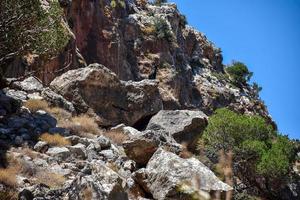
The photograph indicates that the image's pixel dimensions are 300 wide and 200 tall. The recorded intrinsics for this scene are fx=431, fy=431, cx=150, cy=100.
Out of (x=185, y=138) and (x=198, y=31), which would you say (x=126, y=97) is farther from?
(x=198, y=31)

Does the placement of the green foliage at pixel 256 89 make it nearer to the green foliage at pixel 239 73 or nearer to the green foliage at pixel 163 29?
the green foliage at pixel 239 73

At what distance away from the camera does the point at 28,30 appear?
18.5m

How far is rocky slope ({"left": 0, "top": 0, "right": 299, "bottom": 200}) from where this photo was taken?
39.0 ft

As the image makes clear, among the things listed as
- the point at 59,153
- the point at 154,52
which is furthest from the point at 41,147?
the point at 154,52

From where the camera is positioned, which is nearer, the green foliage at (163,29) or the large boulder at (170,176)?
the large boulder at (170,176)

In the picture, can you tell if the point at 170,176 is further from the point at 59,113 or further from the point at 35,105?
the point at 59,113

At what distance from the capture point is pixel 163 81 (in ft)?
153

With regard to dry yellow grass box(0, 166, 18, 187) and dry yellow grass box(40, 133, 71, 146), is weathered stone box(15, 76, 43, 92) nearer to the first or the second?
dry yellow grass box(40, 133, 71, 146)

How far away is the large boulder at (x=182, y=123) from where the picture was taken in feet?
86.0

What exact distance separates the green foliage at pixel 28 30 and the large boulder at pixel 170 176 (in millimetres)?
7934

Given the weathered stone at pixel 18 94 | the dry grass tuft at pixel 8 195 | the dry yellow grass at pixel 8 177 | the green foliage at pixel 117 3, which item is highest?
Result: the green foliage at pixel 117 3

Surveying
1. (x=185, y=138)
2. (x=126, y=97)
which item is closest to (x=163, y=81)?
(x=126, y=97)

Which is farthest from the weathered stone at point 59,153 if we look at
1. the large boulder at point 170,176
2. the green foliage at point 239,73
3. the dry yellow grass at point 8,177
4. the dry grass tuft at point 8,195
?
the green foliage at point 239,73

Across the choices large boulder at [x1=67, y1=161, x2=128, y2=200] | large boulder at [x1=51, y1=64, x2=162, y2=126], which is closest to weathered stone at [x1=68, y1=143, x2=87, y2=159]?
large boulder at [x1=67, y1=161, x2=128, y2=200]
